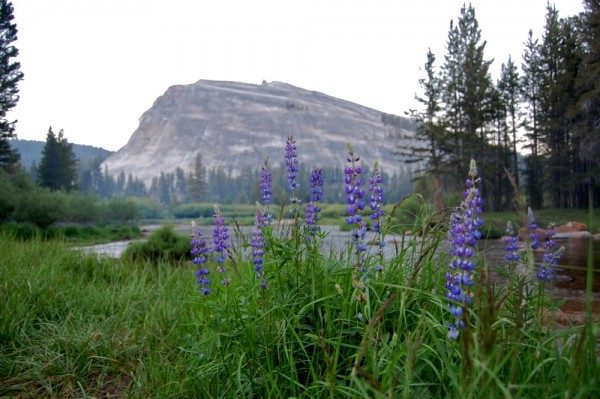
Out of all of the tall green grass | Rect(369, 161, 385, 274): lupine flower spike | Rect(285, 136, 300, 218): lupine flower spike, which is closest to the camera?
the tall green grass

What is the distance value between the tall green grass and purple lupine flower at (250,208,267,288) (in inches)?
3.3

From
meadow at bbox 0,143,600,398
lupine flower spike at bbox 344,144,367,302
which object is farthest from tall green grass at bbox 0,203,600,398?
lupine flower spike at bbox 344,144,367,302

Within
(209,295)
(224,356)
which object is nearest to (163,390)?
(224,356)

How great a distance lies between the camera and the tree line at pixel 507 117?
123 ft

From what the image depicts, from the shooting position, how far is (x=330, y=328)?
8.30 feet

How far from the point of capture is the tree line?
123 feet

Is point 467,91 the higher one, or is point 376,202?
point 467,91

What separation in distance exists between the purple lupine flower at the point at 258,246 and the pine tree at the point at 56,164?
59.4 m

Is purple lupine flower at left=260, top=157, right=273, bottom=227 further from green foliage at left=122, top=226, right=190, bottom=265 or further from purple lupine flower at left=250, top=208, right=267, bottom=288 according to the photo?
green foliage at left=122, top=226, right=190, bottom=265

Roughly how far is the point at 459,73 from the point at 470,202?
160 feet

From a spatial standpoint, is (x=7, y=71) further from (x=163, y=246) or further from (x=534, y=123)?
(x=534, y=123)

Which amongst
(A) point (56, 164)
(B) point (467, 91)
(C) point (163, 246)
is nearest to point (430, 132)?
(B) point (467, 91)

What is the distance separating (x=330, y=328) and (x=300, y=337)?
346mm

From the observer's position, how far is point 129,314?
5273 millimetres
